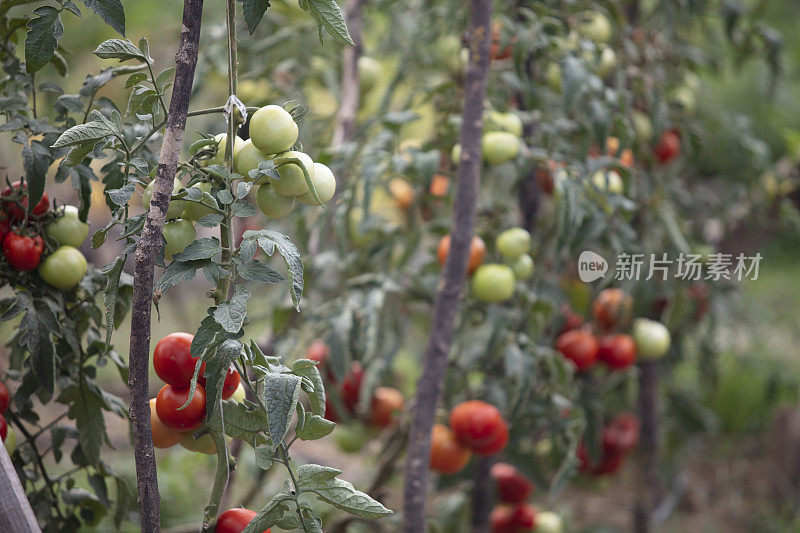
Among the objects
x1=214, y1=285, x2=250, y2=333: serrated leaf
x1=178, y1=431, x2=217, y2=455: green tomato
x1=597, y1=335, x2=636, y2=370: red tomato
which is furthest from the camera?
x1=597, y1=335, x2=636, y2=370: red tomato

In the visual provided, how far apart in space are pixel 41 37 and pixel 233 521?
1.17 feet

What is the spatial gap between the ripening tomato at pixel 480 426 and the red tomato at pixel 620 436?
1.84 feet

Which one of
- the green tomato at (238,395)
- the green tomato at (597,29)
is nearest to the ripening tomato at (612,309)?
the green tomato at (597,29)

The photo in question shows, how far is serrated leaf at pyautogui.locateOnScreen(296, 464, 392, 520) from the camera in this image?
43 centimetres

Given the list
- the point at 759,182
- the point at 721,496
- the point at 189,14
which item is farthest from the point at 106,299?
the point at 721,496

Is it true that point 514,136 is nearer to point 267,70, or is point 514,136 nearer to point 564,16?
point 564,16

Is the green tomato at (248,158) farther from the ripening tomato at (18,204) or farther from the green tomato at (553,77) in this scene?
the green tomato at (553,77)

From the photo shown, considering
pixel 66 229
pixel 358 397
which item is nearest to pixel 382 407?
pixel 358 397

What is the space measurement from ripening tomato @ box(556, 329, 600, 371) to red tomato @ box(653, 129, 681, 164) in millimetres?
435

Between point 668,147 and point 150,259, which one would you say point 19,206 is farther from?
point 668,147

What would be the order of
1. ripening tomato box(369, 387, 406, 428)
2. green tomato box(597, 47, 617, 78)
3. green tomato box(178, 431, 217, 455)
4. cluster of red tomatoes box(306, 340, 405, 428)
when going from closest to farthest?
1. green tomato box(178, 431, 217, 455)
2. green tomato box(597, 47, 617, 78)
3. cluster of red tomatoes box(306, 340, 405, 428)
4. ripening tomato box(369, 387, 406, 428)

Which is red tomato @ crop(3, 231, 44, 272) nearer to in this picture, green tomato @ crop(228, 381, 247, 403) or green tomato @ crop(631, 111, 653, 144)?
green tomato @ crop(228, 381, 247, 403)

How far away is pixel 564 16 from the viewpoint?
94cm

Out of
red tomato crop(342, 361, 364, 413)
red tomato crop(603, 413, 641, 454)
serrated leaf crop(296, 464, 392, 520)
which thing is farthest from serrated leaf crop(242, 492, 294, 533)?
red tomato crop(603, 413, 641, 454)
